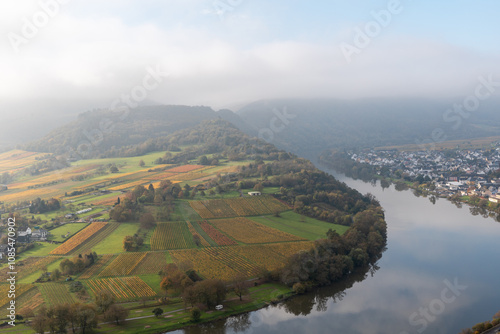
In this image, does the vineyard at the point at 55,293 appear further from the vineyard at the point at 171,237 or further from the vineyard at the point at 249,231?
the vineyard at the point at 249,231

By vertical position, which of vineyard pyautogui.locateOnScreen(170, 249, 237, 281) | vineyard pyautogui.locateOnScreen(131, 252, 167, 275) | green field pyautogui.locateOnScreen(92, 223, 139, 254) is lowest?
vineyard pyautogui.locateOnScreen(170, 249, 237, 281)

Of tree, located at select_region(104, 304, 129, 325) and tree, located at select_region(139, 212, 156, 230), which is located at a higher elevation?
tree, located at select_region(139, 212, 156, 230)

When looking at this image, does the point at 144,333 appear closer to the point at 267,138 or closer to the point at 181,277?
the point at 181,277

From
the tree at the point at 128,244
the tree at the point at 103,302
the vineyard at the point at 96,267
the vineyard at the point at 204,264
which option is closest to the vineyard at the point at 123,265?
the vineyard at the point at 96,267

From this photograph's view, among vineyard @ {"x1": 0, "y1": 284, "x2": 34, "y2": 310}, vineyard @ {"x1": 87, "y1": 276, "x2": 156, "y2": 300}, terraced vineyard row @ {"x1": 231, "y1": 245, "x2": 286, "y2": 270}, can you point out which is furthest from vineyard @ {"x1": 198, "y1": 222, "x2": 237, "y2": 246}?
vineyard @ {"x1": 0, "y1": 284, "x2": 34, "y2": 310}

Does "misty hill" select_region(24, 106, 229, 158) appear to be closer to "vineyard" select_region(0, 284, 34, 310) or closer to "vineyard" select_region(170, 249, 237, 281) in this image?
"vineyard" select_region(170, 249, 237, 281)

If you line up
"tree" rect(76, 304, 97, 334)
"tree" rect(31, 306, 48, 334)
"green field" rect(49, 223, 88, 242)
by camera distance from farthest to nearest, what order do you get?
"green field" rect(49, 223, 88, 242) < "tree" rect(76, 304, 97, 334) < "tree" rect(31, 306, 48, 334)
